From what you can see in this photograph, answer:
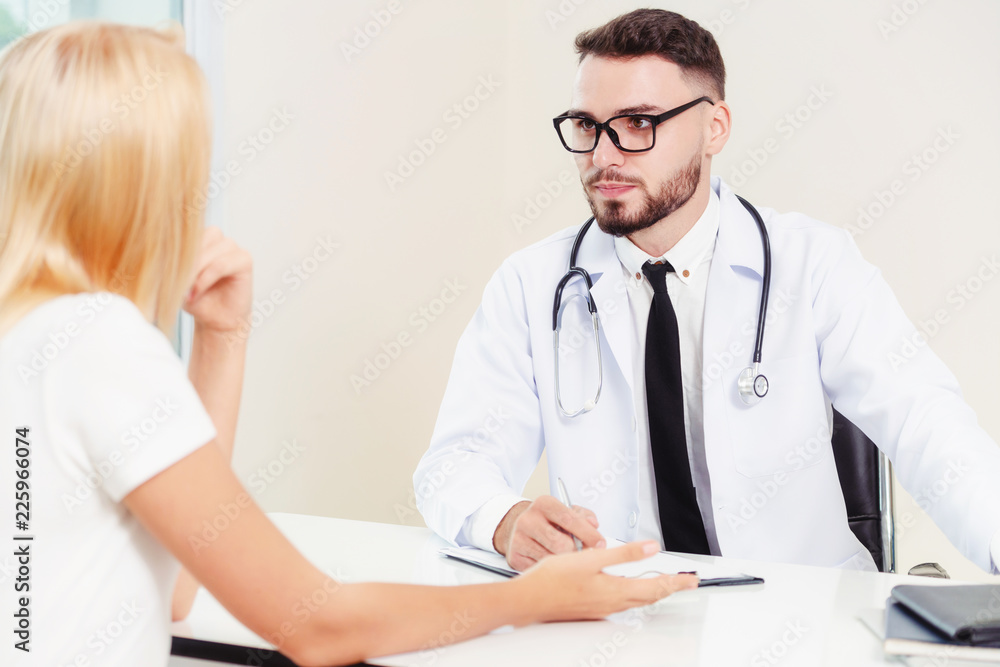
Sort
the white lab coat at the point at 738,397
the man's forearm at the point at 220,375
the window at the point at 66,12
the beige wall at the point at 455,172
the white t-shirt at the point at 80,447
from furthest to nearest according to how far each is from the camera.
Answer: the beige wall at the point at 455,172
the window at the point at 66,12
the white lab coat at the point at 738,397
the man's forearm at the point at 220,375
the white t-shirt at the point at 80,447

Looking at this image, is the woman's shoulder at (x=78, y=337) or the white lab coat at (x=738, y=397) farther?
the white lab coat at (x=738, y=397)

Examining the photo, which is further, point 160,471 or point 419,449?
point 419,449

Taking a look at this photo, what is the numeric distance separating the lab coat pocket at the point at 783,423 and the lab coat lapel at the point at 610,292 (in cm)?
21

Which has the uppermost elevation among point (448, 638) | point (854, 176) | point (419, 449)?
point (854, 176)

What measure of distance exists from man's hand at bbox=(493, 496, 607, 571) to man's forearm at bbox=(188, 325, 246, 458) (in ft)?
1.41

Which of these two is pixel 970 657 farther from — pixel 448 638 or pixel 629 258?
pixel 629 258

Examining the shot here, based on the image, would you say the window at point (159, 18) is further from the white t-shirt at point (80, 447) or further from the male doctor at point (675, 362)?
the white t-shirt at point (80, 447)

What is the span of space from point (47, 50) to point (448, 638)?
0.66m

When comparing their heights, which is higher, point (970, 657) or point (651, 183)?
point (651, 183)

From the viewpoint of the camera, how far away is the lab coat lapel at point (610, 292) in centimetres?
159

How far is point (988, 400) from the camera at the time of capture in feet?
7.94

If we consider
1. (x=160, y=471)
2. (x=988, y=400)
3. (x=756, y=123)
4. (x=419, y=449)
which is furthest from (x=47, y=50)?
(x=988, y=400)

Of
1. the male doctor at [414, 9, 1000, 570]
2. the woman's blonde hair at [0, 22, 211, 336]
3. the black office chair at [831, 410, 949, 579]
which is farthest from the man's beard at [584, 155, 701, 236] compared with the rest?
the woman's blonde hair at [0, 22, 211, 336]

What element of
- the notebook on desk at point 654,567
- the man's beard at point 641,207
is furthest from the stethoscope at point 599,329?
the notebook on desk at point 654,567
